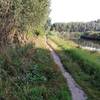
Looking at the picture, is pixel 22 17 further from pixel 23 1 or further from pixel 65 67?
pixel 65 67

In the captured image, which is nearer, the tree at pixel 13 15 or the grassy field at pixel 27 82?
the grassy field at pixel 27 82

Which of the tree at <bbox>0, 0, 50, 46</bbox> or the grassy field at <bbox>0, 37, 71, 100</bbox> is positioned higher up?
the tree at <bbox>0, 0, 50, 46</bbox>

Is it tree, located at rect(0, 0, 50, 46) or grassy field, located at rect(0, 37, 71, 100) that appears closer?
grassy field, located at rect(0, 37, 71, 100)

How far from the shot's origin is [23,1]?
26109 mm

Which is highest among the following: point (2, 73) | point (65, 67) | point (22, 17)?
point (22, 17)

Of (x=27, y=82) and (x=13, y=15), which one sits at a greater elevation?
(x=13, y=15)

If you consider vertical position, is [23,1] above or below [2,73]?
above

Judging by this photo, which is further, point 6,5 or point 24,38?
point 24,38

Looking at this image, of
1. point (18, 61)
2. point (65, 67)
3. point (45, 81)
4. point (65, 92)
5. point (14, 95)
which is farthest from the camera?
point (65, 67)

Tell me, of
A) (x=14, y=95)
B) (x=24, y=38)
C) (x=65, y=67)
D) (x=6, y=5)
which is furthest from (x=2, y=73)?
(x=24, y=38)

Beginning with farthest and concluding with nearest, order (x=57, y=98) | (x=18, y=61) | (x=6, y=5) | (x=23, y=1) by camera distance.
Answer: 1. (x=23, y=1)
2. (x=6, y=5)
3. (x=18, y=61)
4. (x=57, y=98)

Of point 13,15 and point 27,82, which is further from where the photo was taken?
point 13,15

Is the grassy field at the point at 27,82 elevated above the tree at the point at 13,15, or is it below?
below

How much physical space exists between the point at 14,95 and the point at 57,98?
2.04 metres
